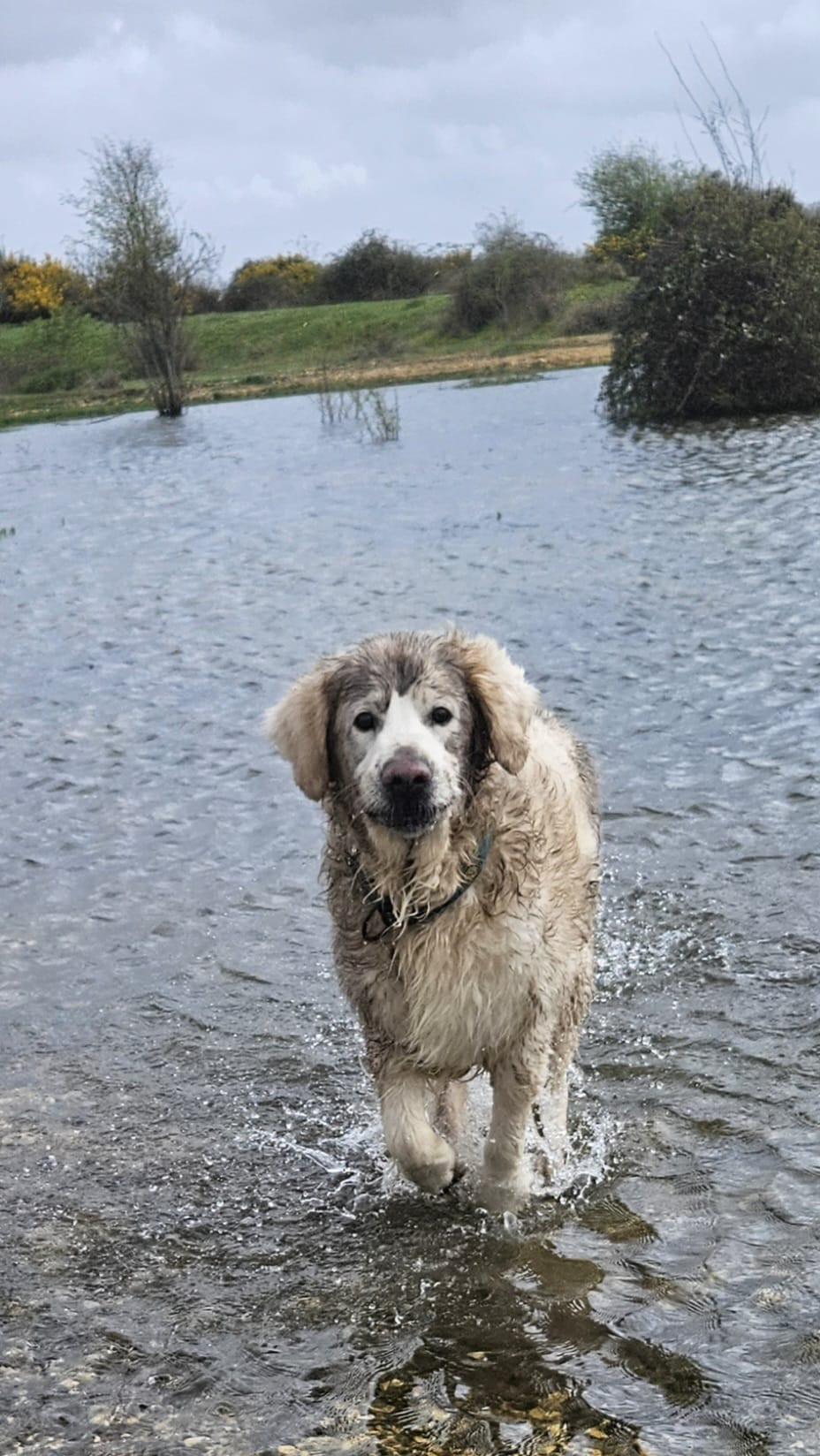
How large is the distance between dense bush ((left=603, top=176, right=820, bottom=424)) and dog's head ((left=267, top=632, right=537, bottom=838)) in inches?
1034

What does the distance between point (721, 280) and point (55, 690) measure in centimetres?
2004

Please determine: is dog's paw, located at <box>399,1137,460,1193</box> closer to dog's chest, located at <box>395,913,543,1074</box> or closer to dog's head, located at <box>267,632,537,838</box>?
dog's chest, located at <box>395,913,543,1074</box>

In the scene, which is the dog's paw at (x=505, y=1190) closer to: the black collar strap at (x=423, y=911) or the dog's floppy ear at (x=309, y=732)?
the black collar strap at (x=423, y=911)

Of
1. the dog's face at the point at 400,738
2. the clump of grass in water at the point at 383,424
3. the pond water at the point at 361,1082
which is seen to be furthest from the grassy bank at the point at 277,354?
the dog's face at the point at 400,738

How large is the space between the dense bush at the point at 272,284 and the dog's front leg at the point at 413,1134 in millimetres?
72619

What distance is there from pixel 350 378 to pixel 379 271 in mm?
26705

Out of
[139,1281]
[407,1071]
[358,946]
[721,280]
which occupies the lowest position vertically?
[139,1281]

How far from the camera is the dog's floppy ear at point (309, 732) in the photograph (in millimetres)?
5766

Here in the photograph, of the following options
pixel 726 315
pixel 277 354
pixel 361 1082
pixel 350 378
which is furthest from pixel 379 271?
pixel 361 1082

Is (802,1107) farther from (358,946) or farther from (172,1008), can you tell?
(172,1008)

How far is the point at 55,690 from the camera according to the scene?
15.2m

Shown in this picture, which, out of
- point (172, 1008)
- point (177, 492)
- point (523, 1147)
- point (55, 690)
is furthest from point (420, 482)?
point (523, 1147)

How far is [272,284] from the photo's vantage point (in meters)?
76.2

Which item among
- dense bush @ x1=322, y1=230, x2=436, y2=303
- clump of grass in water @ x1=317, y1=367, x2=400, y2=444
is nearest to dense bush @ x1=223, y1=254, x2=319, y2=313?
dense bush @ x1=322, y1=230, x2=436, y2=303
